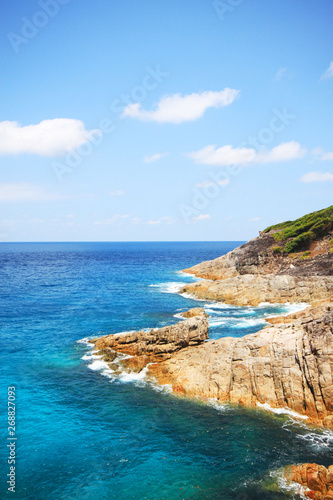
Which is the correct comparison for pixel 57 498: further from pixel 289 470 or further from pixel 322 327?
pixel 322 327

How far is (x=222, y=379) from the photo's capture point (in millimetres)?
27688

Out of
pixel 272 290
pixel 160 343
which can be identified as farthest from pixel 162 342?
pixel 272 290

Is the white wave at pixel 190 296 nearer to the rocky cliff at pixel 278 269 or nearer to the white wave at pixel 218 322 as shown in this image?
the rocky cliff at pixel 278 269

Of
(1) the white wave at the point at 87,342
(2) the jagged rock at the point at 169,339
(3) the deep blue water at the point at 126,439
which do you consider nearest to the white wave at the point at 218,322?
(2) the jagged rock at the point at 169,339

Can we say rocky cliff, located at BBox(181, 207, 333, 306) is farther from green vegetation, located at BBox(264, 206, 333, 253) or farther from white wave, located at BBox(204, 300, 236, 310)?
white wave, located at BBox(204, 300, 236, 310)

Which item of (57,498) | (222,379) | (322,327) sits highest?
(322,327)

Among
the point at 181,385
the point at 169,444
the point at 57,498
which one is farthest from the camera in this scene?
the point at 181,385

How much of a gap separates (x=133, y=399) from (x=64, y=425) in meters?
5.67

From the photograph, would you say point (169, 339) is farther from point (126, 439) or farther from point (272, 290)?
point (272, 290)

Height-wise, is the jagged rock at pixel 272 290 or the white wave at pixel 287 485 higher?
the jagged rock at pixel 272 290

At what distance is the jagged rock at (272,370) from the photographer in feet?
81.5

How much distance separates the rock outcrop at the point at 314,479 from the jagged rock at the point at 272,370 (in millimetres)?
6525

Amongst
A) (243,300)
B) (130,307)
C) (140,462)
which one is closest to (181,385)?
(140,462)

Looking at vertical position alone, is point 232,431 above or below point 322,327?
below
